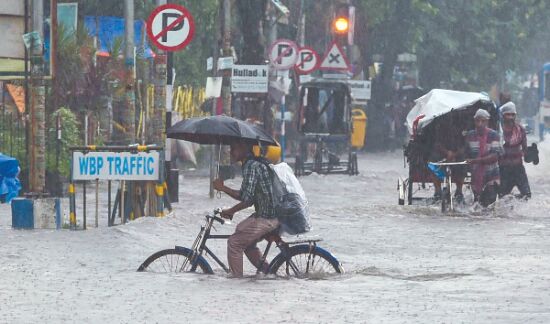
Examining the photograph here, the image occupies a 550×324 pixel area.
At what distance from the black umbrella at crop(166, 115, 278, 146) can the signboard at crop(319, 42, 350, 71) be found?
2196cm

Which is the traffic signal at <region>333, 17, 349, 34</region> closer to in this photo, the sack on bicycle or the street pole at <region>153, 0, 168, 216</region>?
the street pole at <region>153, 0, 168, 216</region>

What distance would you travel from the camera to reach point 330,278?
13562 mm

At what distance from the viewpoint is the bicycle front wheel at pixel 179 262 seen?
13.4m

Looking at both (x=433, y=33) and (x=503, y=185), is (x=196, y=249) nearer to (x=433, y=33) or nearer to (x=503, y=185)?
(x=503, y=185)

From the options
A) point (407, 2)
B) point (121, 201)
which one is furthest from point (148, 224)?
point (407, 2)

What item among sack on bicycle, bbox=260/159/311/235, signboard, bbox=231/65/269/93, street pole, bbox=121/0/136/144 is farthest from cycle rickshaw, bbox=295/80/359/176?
sack on bicycle, bbox=260/159/311/235

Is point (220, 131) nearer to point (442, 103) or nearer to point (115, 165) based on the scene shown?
point (115, 165)

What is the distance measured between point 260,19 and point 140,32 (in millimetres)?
2748

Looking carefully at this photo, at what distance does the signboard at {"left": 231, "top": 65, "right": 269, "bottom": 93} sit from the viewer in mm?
30253

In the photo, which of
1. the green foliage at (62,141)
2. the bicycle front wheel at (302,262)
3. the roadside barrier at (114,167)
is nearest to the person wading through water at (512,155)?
the roadside barrier at (114,167)

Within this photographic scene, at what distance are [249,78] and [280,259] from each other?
17094mm

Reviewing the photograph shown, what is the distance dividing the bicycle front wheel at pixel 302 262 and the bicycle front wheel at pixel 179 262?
1.92ft

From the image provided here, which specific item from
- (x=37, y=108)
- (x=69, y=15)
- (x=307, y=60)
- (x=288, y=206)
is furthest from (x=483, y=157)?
(x=307, y=60)

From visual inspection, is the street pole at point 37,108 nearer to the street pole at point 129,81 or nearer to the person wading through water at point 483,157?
the street pole at point 129,81
